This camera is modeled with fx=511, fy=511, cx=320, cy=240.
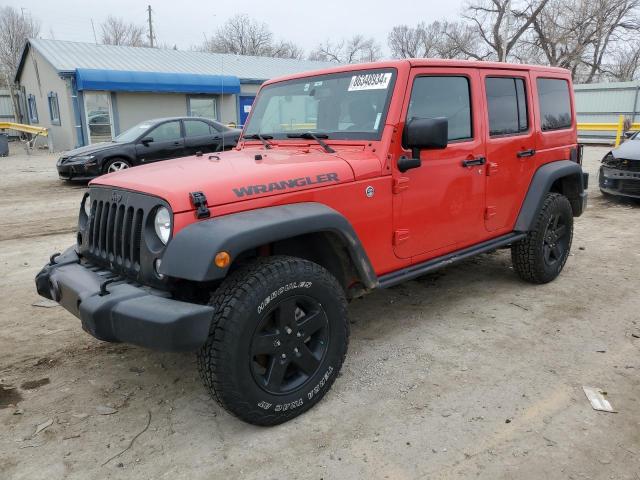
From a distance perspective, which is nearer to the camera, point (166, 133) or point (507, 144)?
point (507, 144)

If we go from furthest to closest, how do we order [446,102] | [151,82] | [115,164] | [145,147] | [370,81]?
[151,82] < [145,147] < [115,164] < [446,102] < [370,81]

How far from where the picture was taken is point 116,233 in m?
2.88

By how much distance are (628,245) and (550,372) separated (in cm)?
392

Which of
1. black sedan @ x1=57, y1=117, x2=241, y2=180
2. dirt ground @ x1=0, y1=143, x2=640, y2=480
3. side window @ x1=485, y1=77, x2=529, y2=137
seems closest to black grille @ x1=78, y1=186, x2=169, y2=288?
dirt ground @ x1=0, y1=143, x2=640, y2=480

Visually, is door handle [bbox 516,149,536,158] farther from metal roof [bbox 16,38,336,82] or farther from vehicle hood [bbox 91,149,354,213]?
metal roof [bbox 16,38,336,82]

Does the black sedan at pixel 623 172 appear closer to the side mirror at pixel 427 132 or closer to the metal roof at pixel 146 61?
the side mirror at pixel 427 132

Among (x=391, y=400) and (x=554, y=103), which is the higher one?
(x=554, y=103)

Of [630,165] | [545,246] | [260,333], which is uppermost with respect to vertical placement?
[630,165]

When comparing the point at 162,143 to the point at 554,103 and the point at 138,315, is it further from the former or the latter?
the point at 138,315

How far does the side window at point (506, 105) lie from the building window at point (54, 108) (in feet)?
68.4

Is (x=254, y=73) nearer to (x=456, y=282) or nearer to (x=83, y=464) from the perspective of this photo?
(x=456, y=282)

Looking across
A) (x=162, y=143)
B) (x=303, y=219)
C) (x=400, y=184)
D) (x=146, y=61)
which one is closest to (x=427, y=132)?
(x=400, y=184)

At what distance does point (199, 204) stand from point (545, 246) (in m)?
3.52

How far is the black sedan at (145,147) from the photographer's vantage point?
35.5ft
